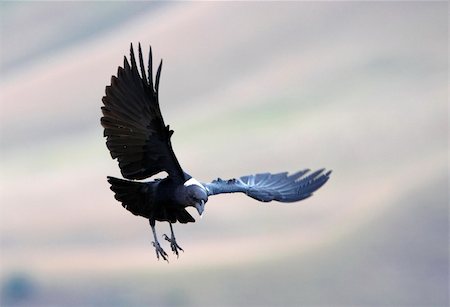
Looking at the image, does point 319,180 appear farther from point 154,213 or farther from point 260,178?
point 154,213

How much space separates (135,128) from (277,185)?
431 centimetres

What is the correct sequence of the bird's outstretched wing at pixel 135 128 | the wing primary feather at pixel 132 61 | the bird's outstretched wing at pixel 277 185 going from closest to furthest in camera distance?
the wing primary feather at pixel 132 61
the bird's outstretched wing at pixel 135 128
the bird's outstretched wing at pixel 277 185

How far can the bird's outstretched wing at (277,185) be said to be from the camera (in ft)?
64.4

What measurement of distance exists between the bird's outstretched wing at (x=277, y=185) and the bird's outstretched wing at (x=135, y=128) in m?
1.66

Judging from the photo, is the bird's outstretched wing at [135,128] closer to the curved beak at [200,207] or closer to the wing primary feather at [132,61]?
the wing primary feather at [132,61]

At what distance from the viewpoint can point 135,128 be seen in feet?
58.1

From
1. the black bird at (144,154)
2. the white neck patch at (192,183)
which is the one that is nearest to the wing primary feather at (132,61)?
the black bird at (144,154)

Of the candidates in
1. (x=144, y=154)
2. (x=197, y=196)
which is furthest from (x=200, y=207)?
(x=144, y=154)

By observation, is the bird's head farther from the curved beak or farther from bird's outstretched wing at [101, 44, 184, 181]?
bird's outstretched wing at [101, 44, 184, 181]

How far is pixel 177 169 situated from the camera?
17812 millimetres

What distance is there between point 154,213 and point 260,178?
3729 mm

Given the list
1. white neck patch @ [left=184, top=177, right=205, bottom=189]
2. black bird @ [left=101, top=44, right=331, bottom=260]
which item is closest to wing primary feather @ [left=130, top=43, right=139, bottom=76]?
black bird @ [left=101, top=44, right=331, bottom=260]

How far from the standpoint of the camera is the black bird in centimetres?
1744

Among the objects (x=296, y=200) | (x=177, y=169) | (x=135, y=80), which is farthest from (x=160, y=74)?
(x=296, y=200)
